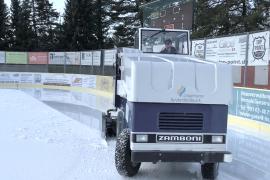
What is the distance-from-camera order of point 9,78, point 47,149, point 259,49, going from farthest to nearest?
point 9,78
point 259,49
point 47,149

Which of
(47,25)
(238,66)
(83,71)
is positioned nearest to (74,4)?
(47,25)

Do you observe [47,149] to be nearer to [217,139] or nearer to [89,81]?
[217,139]

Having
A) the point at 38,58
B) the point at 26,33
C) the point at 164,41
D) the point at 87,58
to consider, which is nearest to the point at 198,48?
the point at 164,41

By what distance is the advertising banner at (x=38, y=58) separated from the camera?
133 ft

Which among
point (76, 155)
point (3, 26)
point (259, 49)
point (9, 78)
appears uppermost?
point (3, 26)

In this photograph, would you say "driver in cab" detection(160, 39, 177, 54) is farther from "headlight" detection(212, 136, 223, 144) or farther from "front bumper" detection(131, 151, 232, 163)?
"front bumper" detection(131, 151, 232, 163)

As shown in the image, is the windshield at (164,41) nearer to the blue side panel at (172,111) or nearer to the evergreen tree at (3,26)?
the blue side panel at (172,111)

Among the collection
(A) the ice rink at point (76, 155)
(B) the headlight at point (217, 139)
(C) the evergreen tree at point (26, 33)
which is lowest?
(A) the ice rink at point (76, 155)

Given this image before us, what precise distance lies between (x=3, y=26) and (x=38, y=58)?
2261 cm

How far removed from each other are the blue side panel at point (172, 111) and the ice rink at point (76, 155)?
1.07 meters

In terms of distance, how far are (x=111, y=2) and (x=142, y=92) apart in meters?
51.6

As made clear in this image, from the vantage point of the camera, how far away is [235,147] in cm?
1105

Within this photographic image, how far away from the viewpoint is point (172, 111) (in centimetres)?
719

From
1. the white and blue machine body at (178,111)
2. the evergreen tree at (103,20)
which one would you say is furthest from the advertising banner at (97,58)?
the evergreen tree at (103,20)
